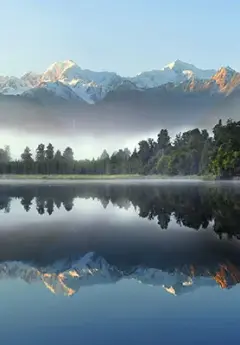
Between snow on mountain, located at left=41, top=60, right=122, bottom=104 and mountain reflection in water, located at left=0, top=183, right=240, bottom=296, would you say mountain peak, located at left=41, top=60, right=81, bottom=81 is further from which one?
mountain reflection in water, located at left=0, top=183, right=240, bottom=296

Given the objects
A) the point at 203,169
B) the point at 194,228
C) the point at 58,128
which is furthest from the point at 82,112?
the point at 194,228

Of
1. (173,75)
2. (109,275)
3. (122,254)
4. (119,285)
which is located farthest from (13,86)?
(119,285)

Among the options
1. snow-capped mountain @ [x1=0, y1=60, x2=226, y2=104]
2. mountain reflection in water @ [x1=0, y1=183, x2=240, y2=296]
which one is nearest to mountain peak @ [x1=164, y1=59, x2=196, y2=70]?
snow-capped mountain @ [x1=0, y1=60, x2=226, y2=104]

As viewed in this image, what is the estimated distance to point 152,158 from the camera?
75375mm

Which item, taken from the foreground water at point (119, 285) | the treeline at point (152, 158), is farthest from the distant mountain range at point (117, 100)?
the foreground water at point (119, 285)

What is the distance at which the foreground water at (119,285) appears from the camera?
473 cm

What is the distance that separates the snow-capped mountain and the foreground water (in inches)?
2839

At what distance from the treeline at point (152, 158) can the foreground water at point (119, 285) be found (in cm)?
4937

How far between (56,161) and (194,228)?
67698mm

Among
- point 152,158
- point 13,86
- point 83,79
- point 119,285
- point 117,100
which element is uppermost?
point 83,79

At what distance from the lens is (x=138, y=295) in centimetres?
604

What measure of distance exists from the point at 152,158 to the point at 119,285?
69125 millimetres

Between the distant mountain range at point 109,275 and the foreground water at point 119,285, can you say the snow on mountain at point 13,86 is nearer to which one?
the foreground water at point 119,285

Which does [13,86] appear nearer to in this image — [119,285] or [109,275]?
[109,275]
